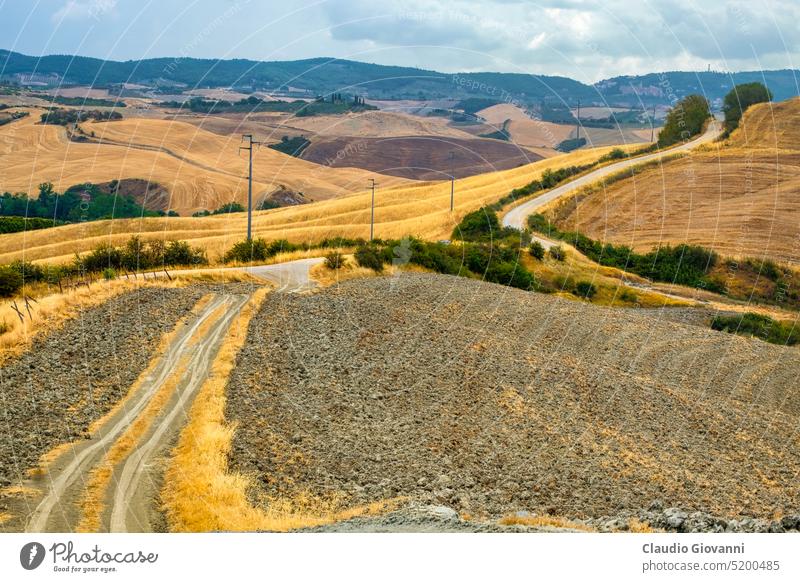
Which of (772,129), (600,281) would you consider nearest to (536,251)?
(600,281)

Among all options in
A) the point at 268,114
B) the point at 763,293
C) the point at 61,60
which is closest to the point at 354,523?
the point at 763,293

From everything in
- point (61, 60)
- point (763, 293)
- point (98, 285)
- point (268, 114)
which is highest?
point (61, 60)

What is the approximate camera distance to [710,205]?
3150 inches

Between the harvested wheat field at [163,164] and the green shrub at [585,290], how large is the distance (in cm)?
6157

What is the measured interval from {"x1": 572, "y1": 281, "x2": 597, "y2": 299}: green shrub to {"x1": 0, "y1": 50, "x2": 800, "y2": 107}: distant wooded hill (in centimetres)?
7346

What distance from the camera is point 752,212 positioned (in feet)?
250

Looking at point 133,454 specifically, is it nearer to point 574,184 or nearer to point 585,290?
point 585,290

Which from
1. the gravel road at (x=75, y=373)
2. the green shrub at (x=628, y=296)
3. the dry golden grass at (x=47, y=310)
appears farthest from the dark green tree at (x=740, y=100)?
the gravel road at (x=75, y=373)

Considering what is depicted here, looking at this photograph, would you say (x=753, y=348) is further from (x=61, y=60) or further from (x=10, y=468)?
(x=61, y=60)

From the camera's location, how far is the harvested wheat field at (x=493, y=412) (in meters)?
18.7

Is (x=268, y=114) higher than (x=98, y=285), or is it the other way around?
(x=268, y=114)

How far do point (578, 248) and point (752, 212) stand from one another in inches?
702

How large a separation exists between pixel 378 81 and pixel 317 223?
174 feet

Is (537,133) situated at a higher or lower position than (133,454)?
higher
